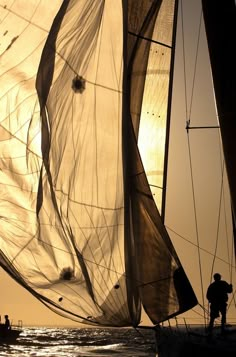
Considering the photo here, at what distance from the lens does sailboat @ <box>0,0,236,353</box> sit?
11141mm

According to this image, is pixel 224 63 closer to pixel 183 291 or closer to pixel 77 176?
pixel 77 176

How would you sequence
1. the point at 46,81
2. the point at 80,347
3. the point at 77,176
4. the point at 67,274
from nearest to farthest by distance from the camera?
the point at 67,274, the point at 46,81, the point at 77,176, the point at 80,347

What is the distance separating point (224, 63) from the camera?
46.9 ft

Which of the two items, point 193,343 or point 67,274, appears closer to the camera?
point 67,274

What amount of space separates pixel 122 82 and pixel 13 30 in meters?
2.00

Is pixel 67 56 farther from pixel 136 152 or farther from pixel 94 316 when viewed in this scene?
pixel 94 316

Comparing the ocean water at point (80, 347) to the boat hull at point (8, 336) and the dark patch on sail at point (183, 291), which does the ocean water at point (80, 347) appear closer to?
the boat hull at point (8, 336)

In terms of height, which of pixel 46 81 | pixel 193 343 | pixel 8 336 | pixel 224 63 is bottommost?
pixel 193 343

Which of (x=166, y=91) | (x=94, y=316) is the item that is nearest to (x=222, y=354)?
(x=94, y=316)

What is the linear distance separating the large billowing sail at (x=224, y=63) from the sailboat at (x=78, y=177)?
2.41 metres

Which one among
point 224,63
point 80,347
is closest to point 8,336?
point 80,347

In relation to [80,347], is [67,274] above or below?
below

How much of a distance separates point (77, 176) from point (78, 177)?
0.03 metres

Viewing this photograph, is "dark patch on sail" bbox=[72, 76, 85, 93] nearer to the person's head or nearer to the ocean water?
the person's head
